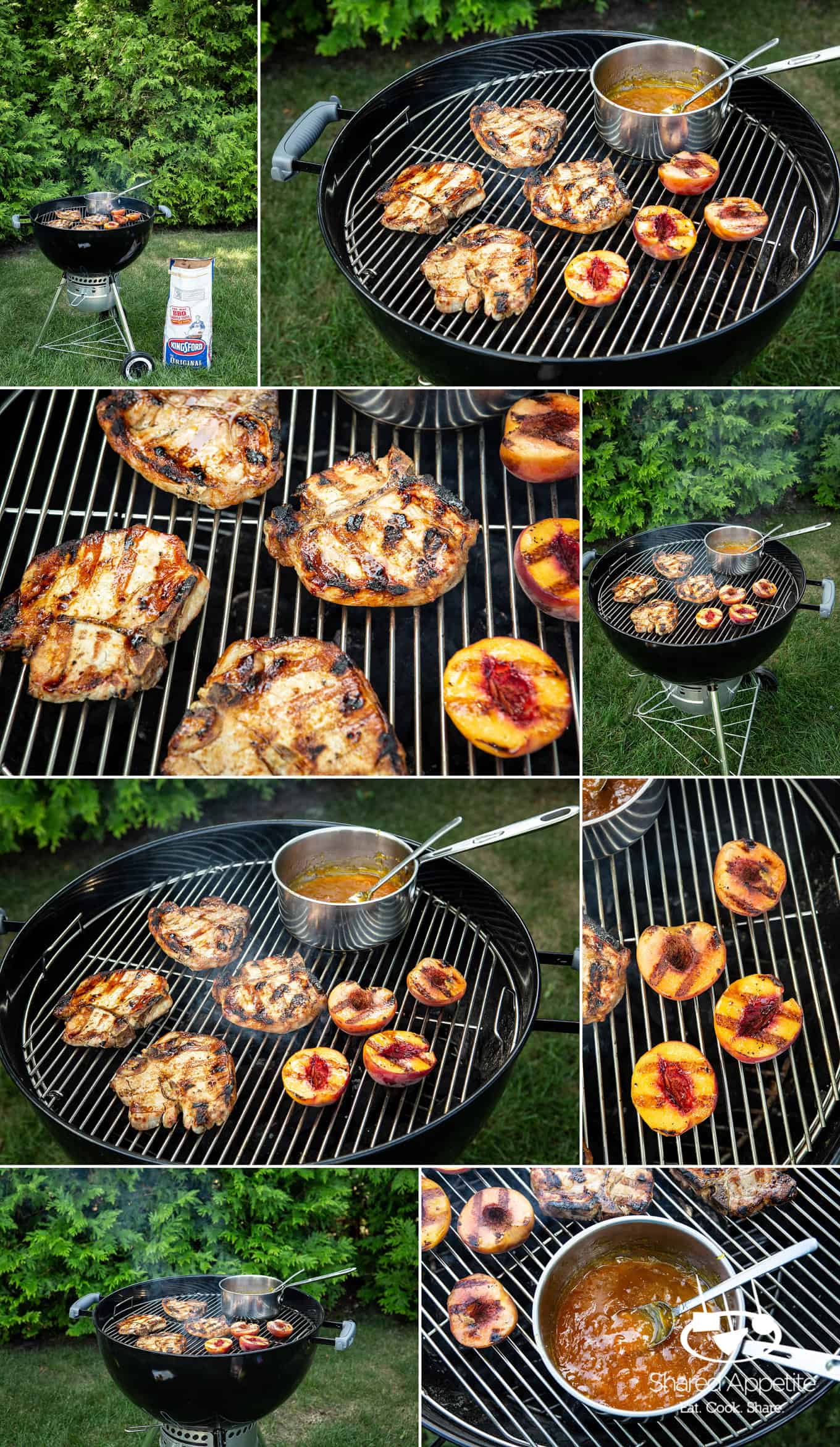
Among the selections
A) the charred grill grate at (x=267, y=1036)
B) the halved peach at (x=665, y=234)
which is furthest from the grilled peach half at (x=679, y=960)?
the halved peach at (x=665, y=234)

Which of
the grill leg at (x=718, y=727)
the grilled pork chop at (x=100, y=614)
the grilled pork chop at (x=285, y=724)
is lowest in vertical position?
the grill leg at (x=718, y=727)

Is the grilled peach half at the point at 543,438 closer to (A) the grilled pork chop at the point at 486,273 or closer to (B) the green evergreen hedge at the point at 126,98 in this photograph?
(A) the grilled pork chop at the point at 486,273

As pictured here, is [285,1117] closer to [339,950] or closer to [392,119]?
[339,950]

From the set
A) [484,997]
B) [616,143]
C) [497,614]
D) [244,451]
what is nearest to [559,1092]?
[484,997]

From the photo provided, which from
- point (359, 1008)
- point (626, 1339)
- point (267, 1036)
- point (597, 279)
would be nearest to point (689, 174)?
point (597, 279)

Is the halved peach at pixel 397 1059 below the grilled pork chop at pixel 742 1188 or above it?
above

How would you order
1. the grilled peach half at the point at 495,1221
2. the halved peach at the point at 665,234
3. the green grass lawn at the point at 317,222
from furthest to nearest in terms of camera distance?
1. the green grass lawn at the point at 317,222
2. the halved peach at the point at 665,234
3. the grilled peach half at the point at 495,1221

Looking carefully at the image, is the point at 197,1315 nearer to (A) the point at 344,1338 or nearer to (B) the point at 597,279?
(A) the point at 344,1338
